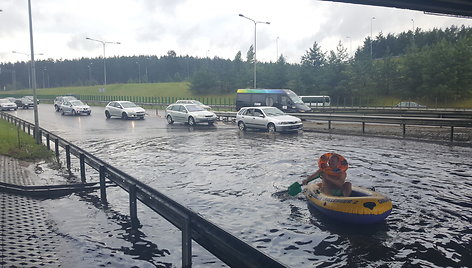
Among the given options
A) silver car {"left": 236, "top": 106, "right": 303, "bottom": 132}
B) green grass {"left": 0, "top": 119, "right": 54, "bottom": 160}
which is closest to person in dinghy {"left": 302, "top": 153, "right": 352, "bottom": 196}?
green grass {"left": 0, "top": 119, "right": 54, "bottom": 160}

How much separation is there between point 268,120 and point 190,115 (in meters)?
7.96

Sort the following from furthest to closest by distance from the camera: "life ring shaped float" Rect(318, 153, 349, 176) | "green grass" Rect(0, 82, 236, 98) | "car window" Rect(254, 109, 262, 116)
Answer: "green grass" Rect(0, 82, 236, 98) < "car window" Rect(254, 109, 262, 116) < "life ring shaped float" Rect(318, 153, 349, 176)

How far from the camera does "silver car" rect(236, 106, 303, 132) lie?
24.0 m

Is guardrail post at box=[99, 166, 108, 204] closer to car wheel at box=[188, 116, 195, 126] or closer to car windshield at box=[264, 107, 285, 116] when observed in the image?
car windshield at box=[264, 107, 285, 116]

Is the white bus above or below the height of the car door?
above

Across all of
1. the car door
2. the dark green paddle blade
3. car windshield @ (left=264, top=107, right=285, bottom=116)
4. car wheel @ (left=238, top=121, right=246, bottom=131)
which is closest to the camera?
the dark green paddle blade

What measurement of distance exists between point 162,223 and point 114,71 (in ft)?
612

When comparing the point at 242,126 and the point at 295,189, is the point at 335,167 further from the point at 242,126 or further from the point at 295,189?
the point at 242,126

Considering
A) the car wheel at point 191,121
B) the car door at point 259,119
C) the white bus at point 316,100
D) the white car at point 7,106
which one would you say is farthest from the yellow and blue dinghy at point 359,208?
the white car at point 7,106

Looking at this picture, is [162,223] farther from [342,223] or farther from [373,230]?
[373,230]

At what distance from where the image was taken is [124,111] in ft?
118

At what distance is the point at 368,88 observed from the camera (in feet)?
213

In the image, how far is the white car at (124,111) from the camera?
36.1m

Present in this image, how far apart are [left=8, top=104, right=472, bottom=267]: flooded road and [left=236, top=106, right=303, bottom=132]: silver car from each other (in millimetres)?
5051
